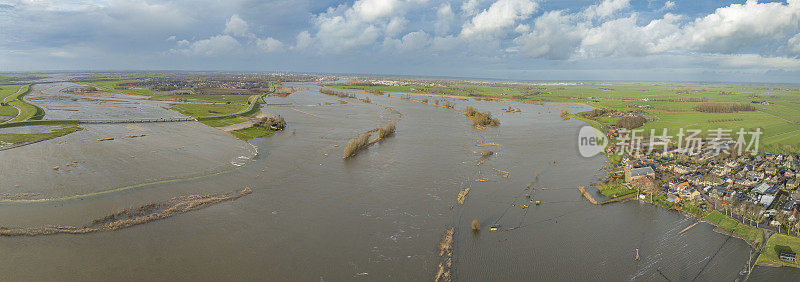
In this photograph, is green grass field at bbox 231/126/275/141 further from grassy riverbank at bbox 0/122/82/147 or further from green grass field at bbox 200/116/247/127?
grassy riverbank at bbox 0/122/82/147

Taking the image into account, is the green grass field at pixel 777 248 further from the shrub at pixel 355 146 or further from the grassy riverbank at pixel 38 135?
the grassy riverbank at pixel 38 135

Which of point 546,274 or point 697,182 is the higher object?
point 697,182

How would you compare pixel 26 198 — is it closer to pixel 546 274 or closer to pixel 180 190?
pixel 180 190

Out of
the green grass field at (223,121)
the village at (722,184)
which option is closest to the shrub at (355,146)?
the village at (722,184)

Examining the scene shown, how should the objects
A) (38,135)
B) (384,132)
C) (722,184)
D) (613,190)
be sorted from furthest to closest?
1. (384,132)
2. (38,135)
3. (613,190)
4. (722,184)

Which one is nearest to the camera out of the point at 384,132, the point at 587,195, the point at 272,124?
the point at 587,195

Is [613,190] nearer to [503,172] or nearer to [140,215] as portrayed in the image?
[503,172]

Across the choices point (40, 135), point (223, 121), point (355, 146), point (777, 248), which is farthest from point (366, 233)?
point (223, 121)

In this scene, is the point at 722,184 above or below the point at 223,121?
below

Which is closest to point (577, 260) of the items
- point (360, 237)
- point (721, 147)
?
point (360, 237)
